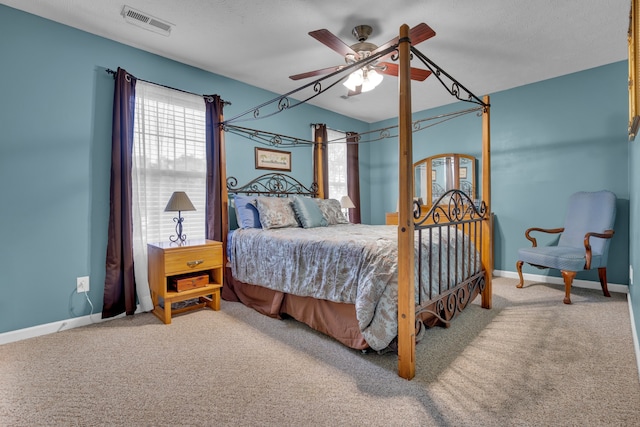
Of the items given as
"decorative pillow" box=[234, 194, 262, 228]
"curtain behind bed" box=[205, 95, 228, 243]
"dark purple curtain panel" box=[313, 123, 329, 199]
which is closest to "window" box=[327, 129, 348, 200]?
"dark purple curtain panel" box=[313, 123, 329, 199]

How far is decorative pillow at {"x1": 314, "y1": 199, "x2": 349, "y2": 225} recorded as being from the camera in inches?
150

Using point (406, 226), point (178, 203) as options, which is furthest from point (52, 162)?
point (406, 226)

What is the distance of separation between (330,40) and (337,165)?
3.01 meters

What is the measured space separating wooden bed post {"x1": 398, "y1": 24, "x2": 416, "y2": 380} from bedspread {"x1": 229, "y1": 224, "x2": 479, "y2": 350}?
0.11 meters

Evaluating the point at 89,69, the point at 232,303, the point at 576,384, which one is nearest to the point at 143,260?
the point at 232,303

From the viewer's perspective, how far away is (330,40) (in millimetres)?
2148

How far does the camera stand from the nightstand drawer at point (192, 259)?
8.68 ft

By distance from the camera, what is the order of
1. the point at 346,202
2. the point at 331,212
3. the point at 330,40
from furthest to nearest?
1. the point at 346,202
2. the point at 331,212
3. the point at 330,40

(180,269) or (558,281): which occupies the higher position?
(180,269)

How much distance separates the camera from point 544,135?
3861mm

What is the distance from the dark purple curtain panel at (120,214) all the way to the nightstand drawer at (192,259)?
1.56 feet

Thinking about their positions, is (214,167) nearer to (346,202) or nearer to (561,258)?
(346,202)

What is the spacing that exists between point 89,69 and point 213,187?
146cm

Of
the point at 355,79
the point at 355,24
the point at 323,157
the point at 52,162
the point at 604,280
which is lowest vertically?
the point at 604,280
